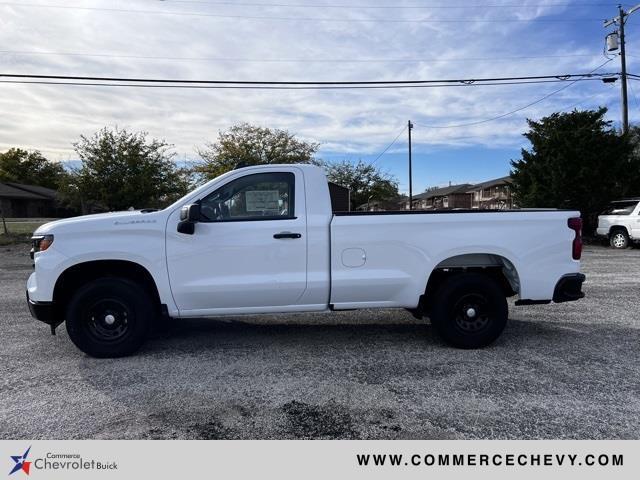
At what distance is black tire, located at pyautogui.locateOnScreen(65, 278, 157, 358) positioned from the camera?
4434mm

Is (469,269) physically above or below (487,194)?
below

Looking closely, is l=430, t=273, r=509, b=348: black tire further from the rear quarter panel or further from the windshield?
the windshield

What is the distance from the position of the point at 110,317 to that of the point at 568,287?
4.76 m

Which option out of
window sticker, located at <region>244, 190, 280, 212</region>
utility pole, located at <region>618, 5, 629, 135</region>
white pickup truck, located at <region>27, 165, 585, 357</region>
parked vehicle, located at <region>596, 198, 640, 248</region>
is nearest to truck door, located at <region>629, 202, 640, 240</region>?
parked vehicle, located at <region>596, 198, 640, 248</region>

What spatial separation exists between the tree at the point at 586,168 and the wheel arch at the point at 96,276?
715 inches

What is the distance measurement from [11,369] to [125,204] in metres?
15.5

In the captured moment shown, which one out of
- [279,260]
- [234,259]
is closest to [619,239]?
[279,260]

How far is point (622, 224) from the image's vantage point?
15547 mm

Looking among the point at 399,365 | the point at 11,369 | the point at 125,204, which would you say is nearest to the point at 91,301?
the point at 11,369
